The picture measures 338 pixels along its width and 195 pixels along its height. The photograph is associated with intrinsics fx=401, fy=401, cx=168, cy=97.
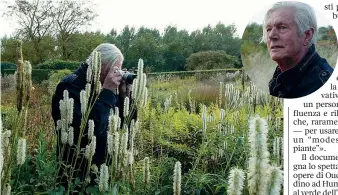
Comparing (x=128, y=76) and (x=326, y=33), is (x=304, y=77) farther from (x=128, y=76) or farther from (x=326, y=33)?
(x=128, y=76)

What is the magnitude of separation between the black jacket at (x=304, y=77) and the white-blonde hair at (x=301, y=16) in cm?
9

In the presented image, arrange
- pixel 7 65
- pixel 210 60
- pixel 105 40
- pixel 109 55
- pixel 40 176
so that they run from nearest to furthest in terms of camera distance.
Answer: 1. pixel 40 176
2. pixel 7 65
3. pixel 109 55
4. pixel 105 40
5. pixel 210 60

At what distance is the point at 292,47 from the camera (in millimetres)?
1827

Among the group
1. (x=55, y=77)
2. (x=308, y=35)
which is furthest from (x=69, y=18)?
(x=308, y=35)

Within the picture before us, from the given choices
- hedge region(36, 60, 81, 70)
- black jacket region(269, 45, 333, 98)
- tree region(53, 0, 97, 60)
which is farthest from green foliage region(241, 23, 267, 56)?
hedge region(36, 60, 81, 70)

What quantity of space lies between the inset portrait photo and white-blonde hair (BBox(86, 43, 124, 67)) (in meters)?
0.63

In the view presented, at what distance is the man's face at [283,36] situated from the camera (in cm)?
181

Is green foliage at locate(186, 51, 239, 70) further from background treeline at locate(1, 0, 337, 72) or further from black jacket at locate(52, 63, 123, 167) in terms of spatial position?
black jacket at locate(52, 63, 123, 167)

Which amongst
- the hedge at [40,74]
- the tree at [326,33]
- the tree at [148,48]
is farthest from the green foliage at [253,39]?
the hedge at [40,74]

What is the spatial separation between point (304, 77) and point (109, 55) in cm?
94

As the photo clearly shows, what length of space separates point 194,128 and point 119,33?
0.74 metres

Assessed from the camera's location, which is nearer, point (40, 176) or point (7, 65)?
point (40, 176)

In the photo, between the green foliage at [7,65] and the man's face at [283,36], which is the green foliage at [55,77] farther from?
the man's face at [283,36]

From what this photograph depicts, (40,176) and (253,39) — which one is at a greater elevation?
(253,39)
